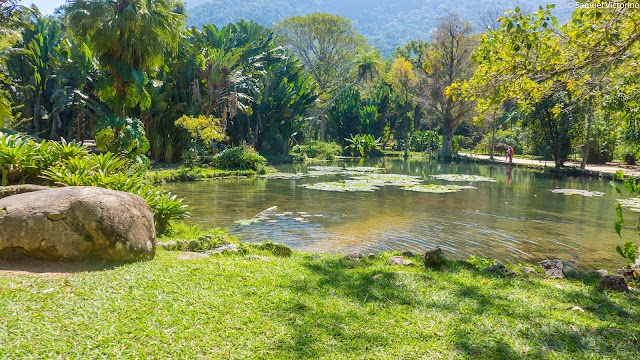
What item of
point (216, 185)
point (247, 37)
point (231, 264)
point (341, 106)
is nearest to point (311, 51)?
point (341, 106)

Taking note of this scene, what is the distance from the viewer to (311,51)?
59406mm

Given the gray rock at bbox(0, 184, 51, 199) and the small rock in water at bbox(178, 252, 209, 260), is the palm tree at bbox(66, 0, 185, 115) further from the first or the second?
the small rock in water at bbox(178, 252, 209, 260)

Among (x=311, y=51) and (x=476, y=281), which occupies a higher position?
(x=311, y=51)

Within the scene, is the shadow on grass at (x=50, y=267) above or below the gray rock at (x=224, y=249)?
above

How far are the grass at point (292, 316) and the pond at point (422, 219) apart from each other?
3.94 meters

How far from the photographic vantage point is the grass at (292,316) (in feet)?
11.2

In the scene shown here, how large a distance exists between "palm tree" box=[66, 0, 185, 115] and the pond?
489 centimetres

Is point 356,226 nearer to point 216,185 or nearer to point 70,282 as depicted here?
point 70,282

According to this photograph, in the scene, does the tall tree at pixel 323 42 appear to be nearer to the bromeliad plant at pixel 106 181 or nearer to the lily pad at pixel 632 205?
the lily pad at pixel 632 205

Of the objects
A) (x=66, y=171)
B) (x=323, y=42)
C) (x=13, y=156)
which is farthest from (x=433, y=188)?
(x=323, y=42)

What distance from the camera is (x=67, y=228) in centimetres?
534

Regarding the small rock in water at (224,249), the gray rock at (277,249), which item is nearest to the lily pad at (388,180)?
the gray rock at (277,249)

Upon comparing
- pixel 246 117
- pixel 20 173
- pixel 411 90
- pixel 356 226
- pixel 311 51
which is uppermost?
pixel 311 51

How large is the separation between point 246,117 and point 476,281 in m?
30.2
